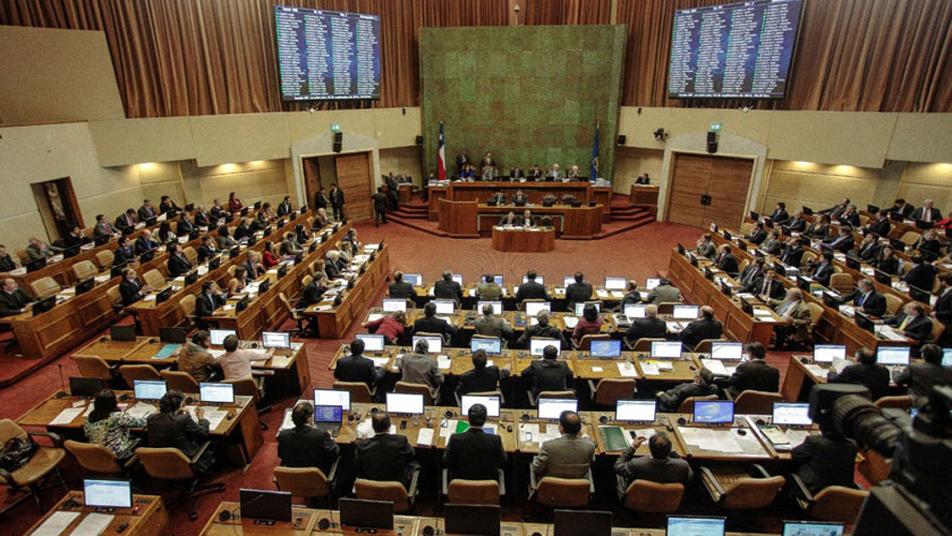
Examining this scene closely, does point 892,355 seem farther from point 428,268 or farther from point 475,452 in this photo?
point 428,268

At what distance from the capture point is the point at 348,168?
1802 centimetres

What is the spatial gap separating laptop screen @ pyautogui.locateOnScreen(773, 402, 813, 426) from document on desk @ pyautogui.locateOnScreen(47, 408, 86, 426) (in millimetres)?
8028

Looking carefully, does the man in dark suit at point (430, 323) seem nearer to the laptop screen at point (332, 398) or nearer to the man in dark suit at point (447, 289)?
the man in dark suit at point (447, 289)

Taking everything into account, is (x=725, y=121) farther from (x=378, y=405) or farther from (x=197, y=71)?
(x=197, y=71)

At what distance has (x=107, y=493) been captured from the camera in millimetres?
4410

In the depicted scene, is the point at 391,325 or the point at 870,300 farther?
the point at 870,300

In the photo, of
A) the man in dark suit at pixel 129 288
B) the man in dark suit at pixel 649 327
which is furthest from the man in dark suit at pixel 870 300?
the man in dark suit at pixel 129 288

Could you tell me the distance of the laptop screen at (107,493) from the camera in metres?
4.38

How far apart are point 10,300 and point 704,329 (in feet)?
37.5

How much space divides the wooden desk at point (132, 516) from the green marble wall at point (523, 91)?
639 inches

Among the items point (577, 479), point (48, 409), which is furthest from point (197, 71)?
point (577, 479)

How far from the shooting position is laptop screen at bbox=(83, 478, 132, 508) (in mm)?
4383

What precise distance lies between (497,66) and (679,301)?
1250 cm

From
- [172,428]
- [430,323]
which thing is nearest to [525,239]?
[430,323]
